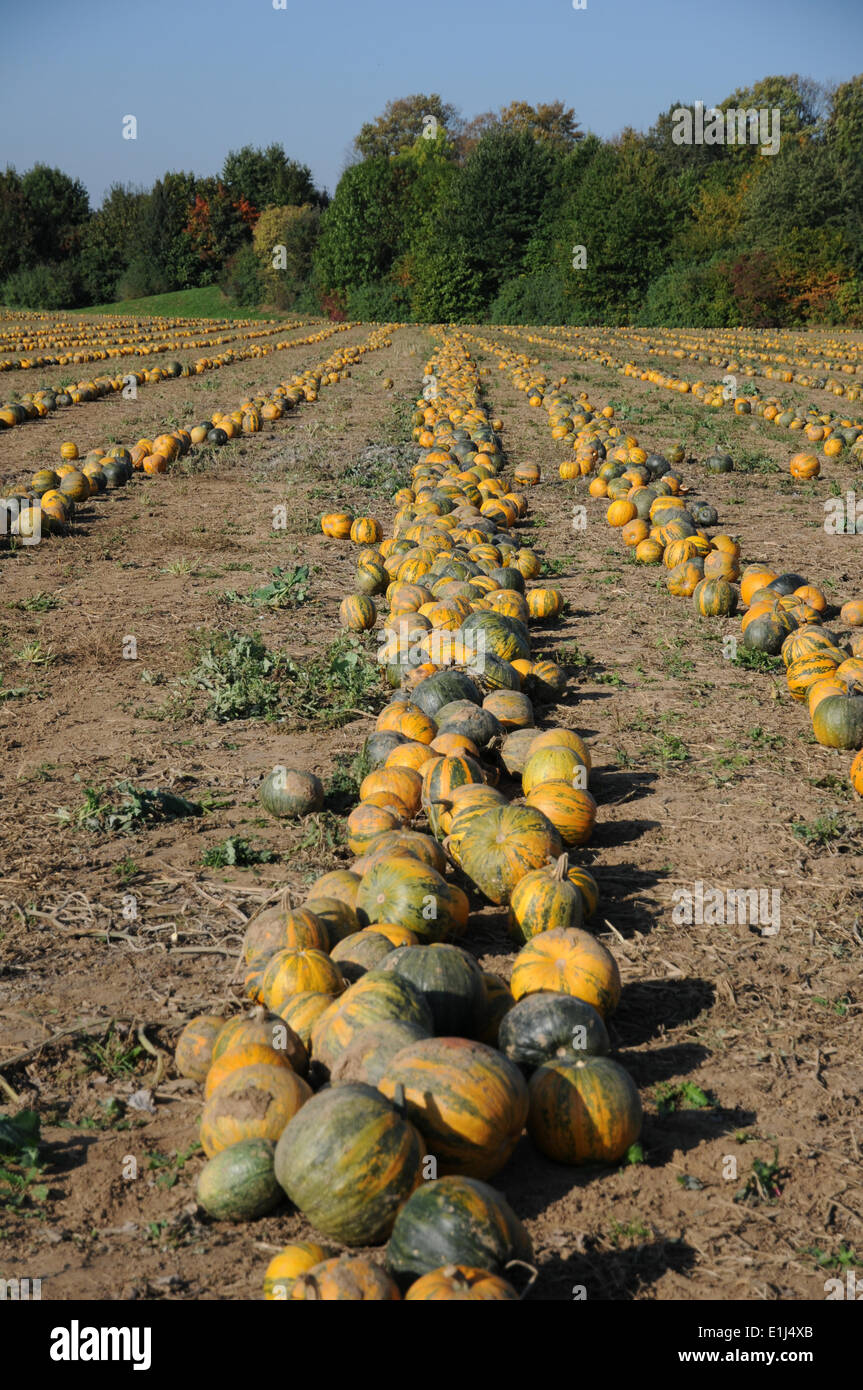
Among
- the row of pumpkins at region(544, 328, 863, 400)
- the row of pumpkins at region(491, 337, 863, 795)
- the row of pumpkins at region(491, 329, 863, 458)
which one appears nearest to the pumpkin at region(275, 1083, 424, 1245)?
the row of pumpkins at region(491, 337, 863, 795)

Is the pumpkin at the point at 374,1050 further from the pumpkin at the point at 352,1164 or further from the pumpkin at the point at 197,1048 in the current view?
the pumpkin at the point at 197,1048

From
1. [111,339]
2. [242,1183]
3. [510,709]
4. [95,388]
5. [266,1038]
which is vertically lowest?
[242,1183]

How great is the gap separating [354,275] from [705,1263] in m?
77.3

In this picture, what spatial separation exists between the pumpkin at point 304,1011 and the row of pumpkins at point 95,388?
18.1 meters

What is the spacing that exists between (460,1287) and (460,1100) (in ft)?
1.99

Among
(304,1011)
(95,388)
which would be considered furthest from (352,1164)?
(95,388)

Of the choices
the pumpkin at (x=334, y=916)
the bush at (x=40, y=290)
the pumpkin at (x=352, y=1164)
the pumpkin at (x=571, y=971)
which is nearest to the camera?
the pumpkin at (x=352, y=1164)

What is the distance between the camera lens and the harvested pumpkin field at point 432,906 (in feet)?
9.83

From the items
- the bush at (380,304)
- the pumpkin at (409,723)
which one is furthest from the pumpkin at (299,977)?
the bush at (380,304)

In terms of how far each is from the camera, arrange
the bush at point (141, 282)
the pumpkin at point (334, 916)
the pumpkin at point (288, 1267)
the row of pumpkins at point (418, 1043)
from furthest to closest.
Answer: the bush at point (141, 282) → the pumpkin at point (334, 916) → the row of pumpkins at point (418, 1043) → the pumpkin at point (288, 1267)

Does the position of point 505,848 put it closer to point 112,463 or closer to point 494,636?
point 494,636

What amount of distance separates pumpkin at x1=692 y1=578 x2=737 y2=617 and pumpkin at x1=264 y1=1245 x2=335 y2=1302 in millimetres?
7445

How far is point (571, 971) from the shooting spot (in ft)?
12.5

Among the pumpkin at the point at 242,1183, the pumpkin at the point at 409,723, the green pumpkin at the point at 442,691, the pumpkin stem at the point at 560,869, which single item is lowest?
the pumpkin at the point at 242,1183
